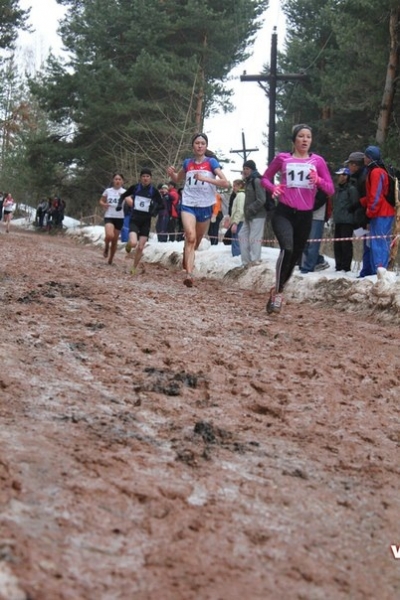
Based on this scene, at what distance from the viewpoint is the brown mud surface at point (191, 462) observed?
2123 mm

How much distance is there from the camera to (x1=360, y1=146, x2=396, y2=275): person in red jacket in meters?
8.73

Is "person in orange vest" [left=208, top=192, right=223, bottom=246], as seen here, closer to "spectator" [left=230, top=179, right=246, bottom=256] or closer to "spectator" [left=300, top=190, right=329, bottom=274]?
"spectator" [left=230, top=179, right=246, bottom=256]

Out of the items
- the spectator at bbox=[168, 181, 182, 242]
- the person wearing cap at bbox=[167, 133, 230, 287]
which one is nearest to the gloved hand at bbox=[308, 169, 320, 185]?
the person wearing cap at bbox=[167, 133, 230, 287]

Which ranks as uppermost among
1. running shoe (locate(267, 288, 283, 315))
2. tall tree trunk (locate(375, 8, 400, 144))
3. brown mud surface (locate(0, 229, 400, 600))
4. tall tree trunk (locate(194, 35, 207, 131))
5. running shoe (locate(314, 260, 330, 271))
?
tall tree trunk (locate(194, 35, 207, 131))

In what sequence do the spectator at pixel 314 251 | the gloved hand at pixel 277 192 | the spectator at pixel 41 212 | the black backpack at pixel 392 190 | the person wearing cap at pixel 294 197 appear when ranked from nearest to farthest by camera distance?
the gloved hand at pixel 277 192, the person wearing cap at pixel 294 197, the black backpack at pixel 392 190, the spectator at pixel 314 251, the spectator at pixel 41 212

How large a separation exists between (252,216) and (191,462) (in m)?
8.57

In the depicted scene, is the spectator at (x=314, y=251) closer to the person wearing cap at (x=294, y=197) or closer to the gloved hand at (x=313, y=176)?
the person wearing cap at (x=294, y=197)

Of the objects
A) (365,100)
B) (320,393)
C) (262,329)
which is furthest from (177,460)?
(365,100)

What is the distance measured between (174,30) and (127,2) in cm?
303

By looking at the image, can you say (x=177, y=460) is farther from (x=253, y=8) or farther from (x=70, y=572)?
(x=253, y=8)

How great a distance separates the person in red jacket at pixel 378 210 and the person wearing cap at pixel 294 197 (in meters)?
1.72

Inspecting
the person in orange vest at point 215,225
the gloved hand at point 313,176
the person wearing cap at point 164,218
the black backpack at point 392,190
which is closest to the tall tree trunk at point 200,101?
the person wearing cap at point 164,218

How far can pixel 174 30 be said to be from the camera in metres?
30.0

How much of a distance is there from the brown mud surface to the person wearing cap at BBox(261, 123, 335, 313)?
1.33 m
